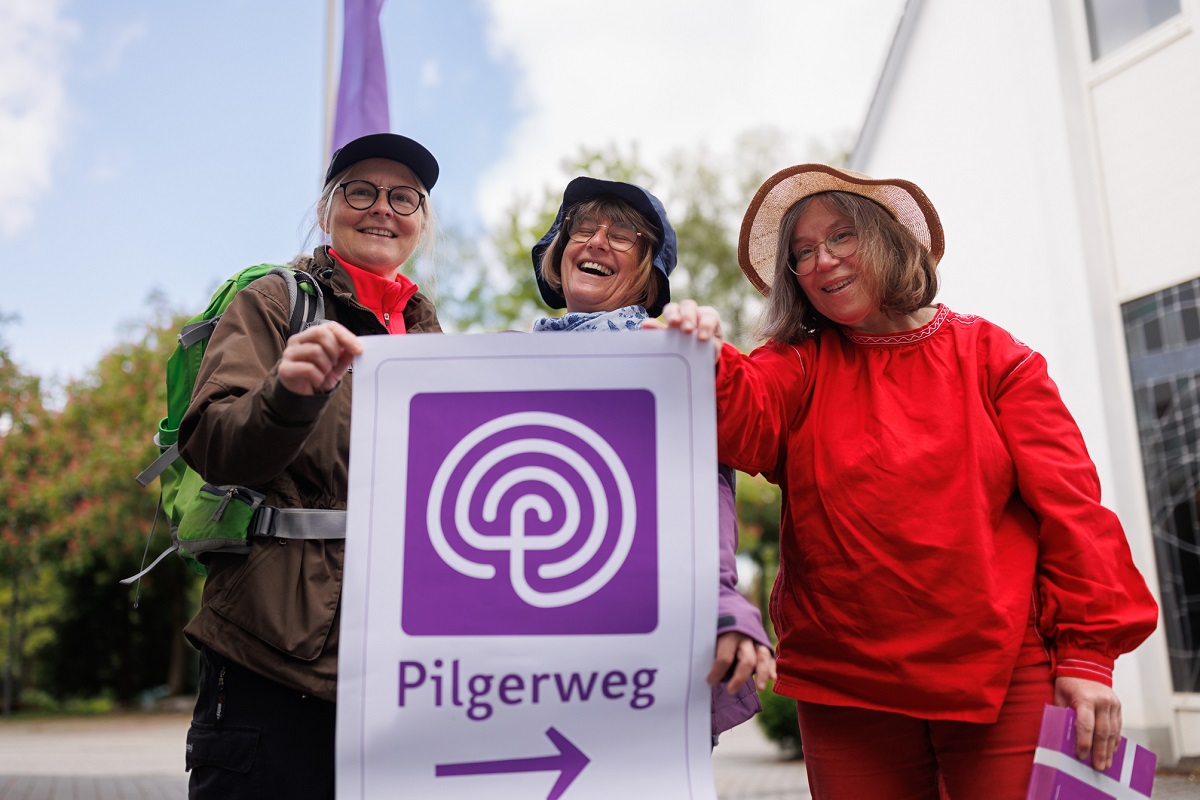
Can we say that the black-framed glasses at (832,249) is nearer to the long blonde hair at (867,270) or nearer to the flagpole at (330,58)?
the long blonde hair at (867,270)

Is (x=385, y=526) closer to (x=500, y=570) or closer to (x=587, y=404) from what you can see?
(x=500, y=570)

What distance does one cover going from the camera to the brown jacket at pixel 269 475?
1684 millimetres

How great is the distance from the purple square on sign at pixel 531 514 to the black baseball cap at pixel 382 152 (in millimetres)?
724

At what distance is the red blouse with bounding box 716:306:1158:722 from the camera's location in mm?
1893

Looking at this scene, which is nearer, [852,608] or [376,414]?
[376,414]

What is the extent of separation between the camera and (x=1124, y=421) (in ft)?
23.2

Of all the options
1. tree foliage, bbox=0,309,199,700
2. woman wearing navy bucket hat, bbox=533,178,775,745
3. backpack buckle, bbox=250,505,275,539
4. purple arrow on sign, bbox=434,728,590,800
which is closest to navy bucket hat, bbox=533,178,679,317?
woman wearing navy bucket hat, bbox=533,178,775,745

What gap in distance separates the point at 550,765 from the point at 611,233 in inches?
45.2

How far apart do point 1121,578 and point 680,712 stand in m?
0.92

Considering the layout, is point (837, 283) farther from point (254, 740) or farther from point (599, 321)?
point (254, 740)

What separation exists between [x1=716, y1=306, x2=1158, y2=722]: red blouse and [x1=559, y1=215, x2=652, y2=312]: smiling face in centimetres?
36

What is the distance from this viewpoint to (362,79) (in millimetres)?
5730

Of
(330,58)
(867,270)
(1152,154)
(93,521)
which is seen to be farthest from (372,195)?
(93,521)

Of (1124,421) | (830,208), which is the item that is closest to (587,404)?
(830,208)
